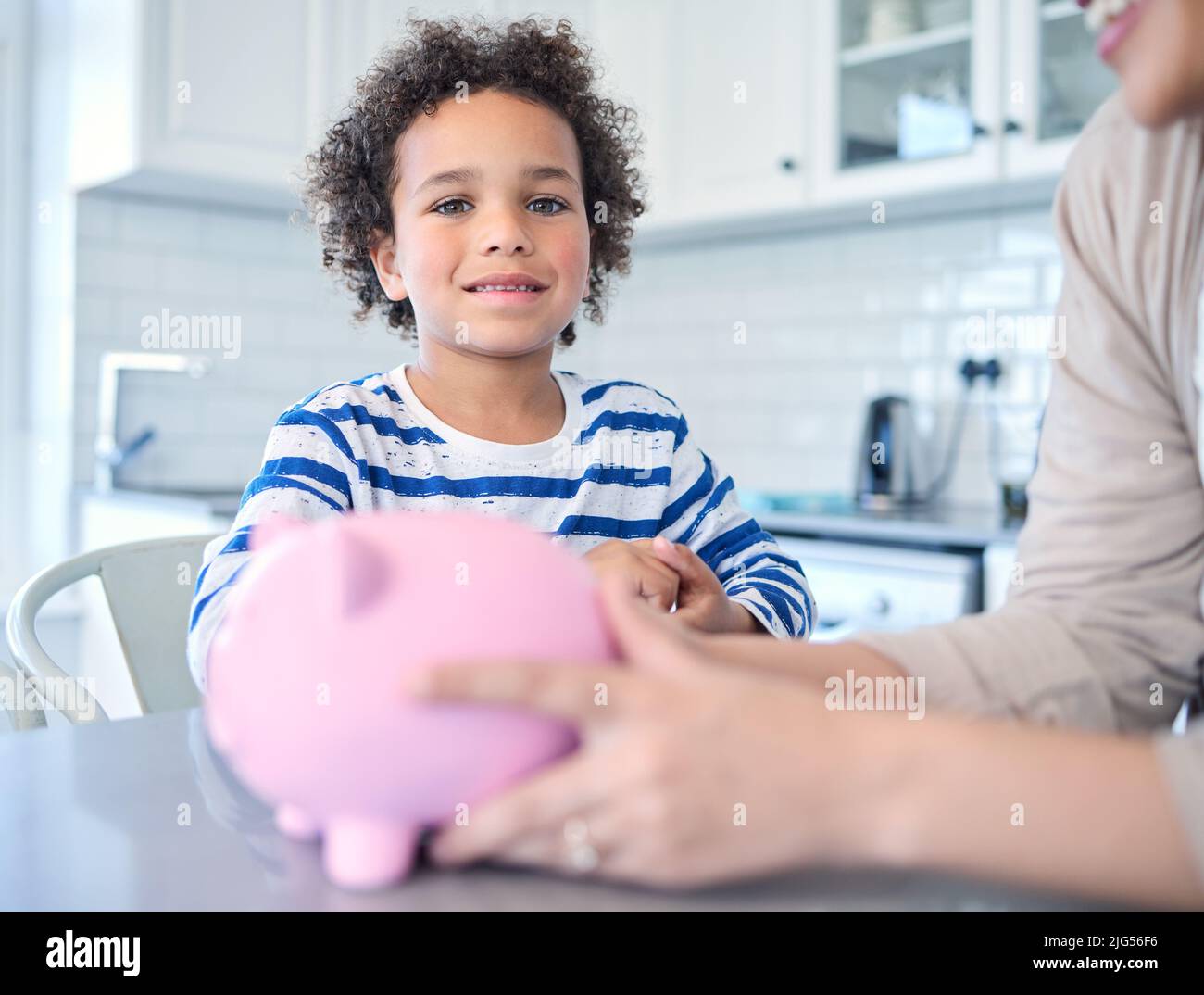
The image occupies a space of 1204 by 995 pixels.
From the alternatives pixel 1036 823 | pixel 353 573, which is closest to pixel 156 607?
pixel 353 573

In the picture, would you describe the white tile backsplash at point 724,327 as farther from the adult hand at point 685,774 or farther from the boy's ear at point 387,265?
the adult hand at point 685,774

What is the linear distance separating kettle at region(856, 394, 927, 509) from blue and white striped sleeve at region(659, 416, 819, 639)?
139cm

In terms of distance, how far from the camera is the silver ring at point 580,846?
0.50m

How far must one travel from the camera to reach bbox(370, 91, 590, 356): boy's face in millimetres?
1127

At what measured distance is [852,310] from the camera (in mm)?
2924

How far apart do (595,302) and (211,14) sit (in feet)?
4.57

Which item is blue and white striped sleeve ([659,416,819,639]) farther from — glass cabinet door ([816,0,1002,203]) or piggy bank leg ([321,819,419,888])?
glass cabinet door ([816,0,1002,203])

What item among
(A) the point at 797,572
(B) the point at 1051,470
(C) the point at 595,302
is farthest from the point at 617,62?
(B) the point at 1051,470

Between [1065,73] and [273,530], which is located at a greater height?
[1065,73]

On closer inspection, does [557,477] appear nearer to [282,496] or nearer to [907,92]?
[282,496]

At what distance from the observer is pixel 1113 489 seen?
781mm

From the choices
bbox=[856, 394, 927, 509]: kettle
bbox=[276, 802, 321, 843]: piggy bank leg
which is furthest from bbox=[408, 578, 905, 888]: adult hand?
bbox=[856, 394, 927, 509]: kettle

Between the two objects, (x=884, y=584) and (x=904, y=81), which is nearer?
(x=884, y=584)

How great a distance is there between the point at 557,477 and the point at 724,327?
6.76ft
